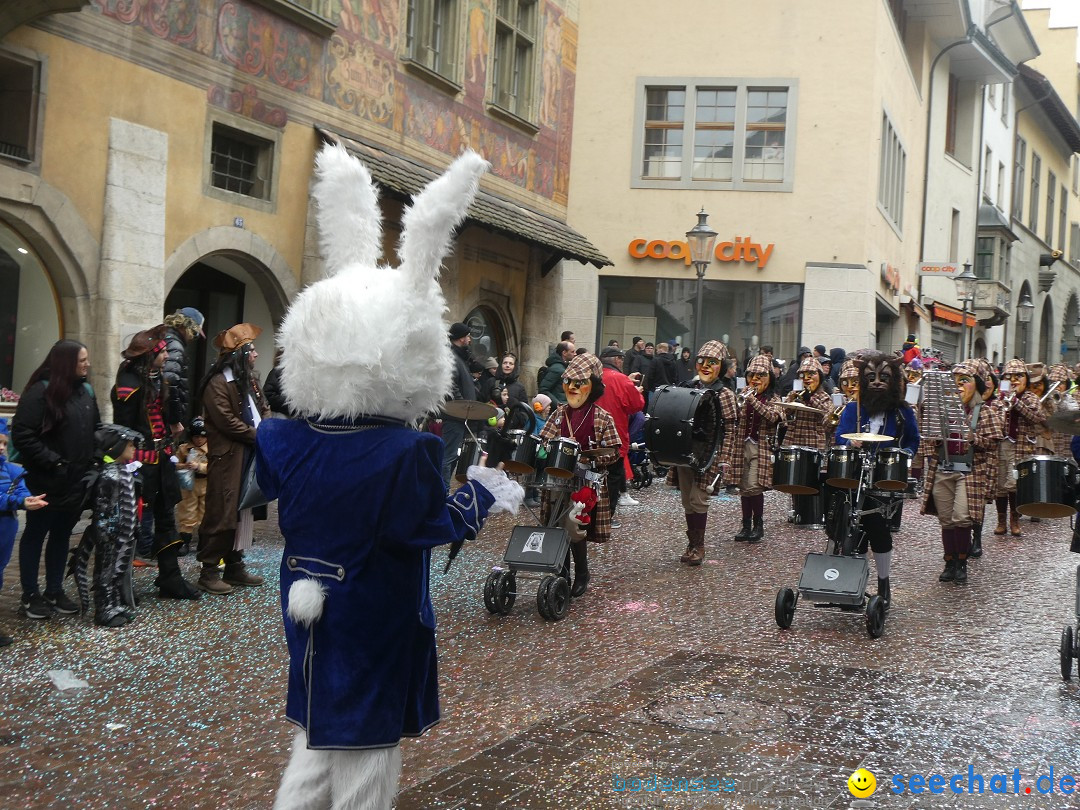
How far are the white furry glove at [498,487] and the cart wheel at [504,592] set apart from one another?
13.5 ft

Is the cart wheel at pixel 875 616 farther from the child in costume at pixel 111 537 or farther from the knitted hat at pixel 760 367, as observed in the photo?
the child in costume at pixel 111 537

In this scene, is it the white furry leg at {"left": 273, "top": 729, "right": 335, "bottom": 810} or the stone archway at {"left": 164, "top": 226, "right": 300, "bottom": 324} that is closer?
the white furry leg at {"left": 273, "top": 729, "right": 335, "bottom": 810}

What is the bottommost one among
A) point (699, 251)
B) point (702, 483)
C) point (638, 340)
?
point (702, 483)

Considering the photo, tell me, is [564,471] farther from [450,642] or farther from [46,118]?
[46,118]

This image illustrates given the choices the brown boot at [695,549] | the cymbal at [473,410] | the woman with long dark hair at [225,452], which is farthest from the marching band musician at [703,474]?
the woman with long dark hair at [225,452]

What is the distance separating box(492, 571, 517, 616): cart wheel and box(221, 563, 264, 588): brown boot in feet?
6.07

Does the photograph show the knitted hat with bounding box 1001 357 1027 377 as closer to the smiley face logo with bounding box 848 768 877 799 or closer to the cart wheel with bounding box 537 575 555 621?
the cart wheel with bounding box 537 575 555 621

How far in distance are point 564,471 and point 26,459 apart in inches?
131

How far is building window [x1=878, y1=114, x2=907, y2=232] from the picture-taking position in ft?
91.0

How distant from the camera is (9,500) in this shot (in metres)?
6.75

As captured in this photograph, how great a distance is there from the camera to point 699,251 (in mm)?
18469

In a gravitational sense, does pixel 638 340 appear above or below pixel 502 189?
below

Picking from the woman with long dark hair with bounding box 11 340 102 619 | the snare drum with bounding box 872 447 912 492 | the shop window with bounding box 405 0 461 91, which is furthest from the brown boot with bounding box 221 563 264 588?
the shop window with bounding box 405 0 461 91

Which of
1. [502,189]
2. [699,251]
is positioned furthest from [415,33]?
[699,251]
